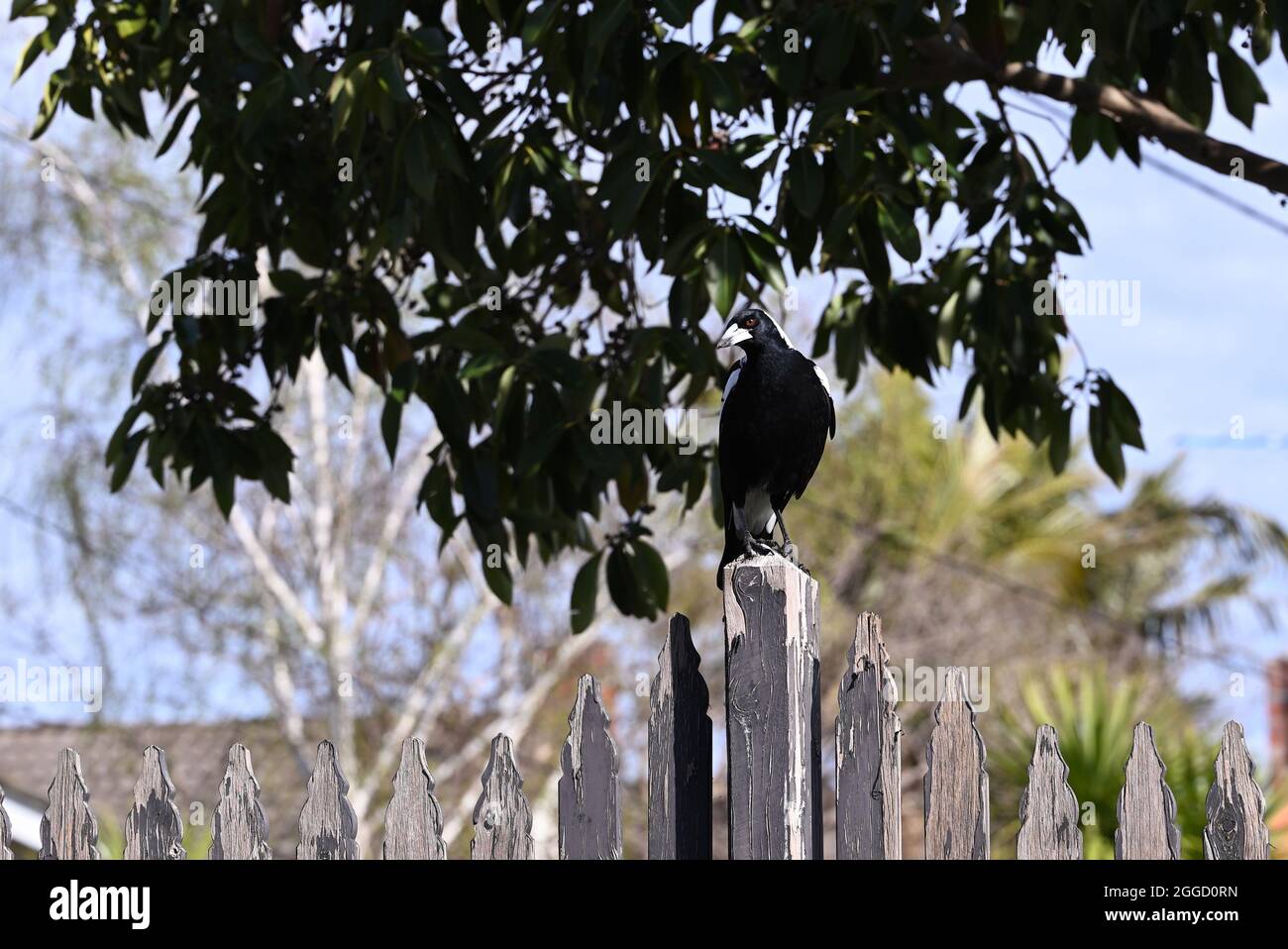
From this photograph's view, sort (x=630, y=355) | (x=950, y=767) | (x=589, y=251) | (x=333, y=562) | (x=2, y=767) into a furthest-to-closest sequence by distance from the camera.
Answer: (x=2, y=767) → (x=333, y=562) → (x=589, y=251) → (x=630, y=355) → (x=950, y=767)

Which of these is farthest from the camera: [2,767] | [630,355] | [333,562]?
[2,767]

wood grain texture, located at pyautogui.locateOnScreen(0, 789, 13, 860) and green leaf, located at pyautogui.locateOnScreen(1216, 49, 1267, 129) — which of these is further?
green leaf, located at pyautogui.locateOnScreen(1216, 49, 1267, 129)

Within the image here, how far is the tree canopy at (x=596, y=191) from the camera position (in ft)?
12.3

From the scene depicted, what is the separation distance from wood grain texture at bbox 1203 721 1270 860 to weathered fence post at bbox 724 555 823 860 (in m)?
0.60

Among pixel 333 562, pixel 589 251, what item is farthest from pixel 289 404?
pixel 589 251

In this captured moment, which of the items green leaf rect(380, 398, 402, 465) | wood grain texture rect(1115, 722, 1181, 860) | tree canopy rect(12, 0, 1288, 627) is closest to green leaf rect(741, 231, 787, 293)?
tree canopy rect(12, 0, 1288, 627)

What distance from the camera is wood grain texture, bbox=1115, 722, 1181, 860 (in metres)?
2.35

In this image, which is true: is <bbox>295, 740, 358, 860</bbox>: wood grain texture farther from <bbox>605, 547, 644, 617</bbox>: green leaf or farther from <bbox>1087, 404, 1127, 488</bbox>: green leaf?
<bbox>1087, 404, 1127, 488</bbox>: green leaf

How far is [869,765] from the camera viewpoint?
2.46 m

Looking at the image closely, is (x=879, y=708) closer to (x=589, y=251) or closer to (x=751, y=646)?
(x=751, y=646)

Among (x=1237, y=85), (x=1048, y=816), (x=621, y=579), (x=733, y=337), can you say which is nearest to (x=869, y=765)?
(x=1048, y=816)

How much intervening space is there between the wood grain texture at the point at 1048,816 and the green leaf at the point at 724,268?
1.49 meters

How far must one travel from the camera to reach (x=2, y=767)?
19438 millimetres
